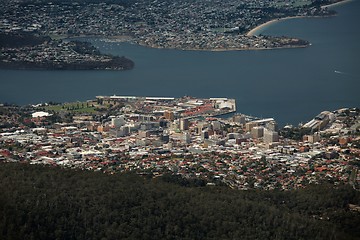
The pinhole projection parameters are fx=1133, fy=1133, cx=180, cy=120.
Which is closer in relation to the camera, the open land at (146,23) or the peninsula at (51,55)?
A: the peninsula at (51,55)

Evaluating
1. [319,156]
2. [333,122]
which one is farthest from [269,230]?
[333,122]

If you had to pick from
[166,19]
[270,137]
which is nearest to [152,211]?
[270,137]

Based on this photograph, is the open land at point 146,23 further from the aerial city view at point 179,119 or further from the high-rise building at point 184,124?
the high-rise building at point 184,124

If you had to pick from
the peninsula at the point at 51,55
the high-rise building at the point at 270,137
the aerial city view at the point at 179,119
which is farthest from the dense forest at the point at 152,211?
the peninsula at the point at 51,55

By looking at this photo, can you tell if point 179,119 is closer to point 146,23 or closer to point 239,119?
point 239,119

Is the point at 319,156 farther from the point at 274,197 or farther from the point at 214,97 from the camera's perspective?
the point at 214,97
